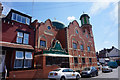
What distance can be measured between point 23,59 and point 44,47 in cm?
522

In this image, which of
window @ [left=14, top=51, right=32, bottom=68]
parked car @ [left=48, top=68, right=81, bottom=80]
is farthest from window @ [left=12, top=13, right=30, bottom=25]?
parked car @ [left=48, top=68, right=81, bottom=80]

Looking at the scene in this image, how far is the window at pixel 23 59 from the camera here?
41.1 ft

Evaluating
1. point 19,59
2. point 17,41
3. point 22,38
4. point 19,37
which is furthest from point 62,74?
point 19,37

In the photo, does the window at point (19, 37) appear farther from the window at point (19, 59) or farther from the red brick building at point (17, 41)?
the window at point (19, 59)

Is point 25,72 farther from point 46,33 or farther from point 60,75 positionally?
point 46,33

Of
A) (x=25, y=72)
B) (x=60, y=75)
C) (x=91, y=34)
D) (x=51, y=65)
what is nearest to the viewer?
(x=60, y=75)

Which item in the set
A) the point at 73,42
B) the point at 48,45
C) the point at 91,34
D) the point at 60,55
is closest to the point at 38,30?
the point at 48,45

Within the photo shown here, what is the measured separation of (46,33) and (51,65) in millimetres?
6980

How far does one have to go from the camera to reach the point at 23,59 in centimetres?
1312

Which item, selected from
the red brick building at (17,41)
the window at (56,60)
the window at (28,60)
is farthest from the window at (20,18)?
the window at (56,60)

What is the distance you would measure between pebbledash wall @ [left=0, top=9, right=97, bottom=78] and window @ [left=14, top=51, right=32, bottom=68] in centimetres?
15

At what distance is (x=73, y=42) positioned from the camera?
74.3 ft

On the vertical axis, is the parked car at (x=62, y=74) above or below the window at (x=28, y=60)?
below

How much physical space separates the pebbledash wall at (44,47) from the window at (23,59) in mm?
150
